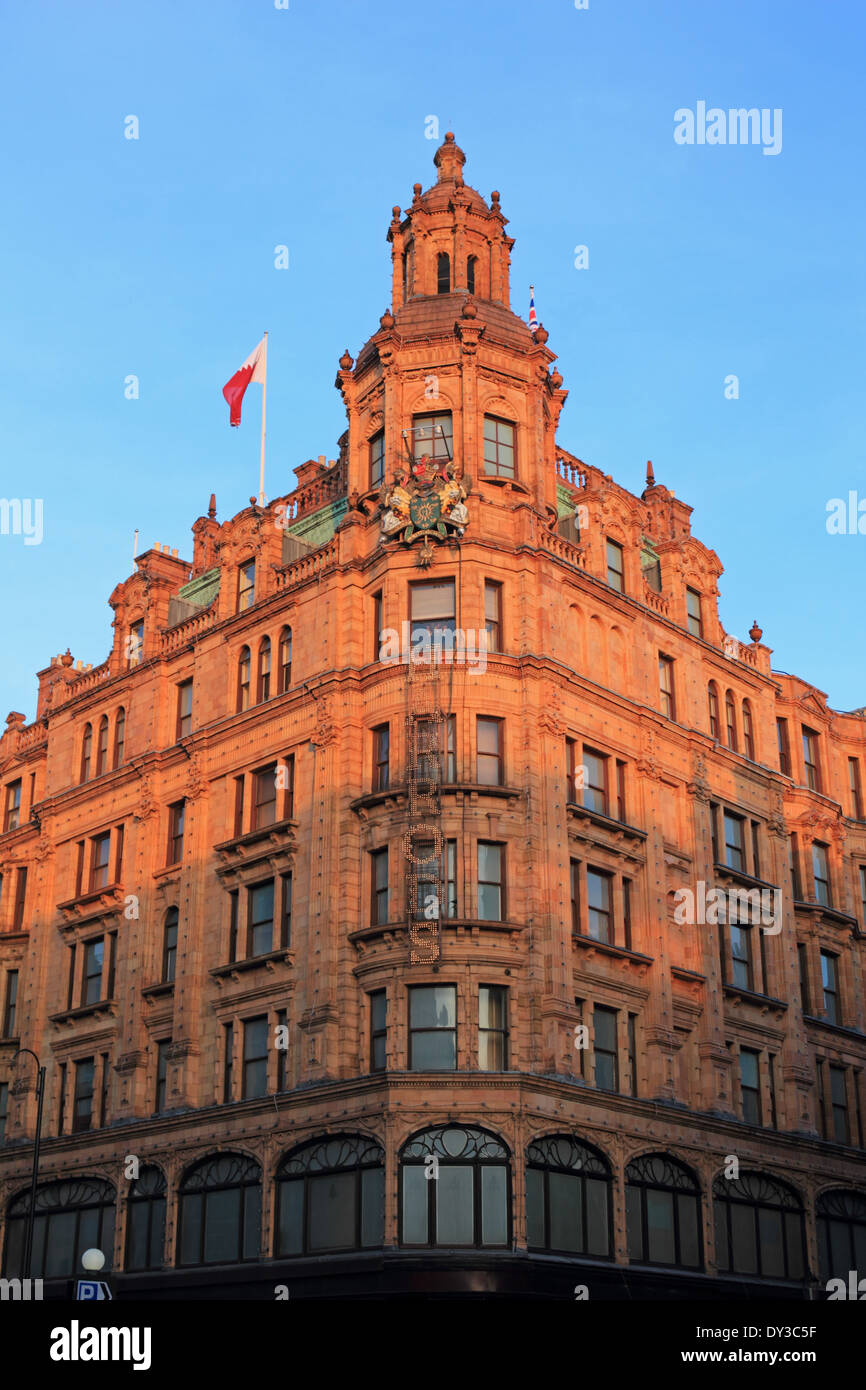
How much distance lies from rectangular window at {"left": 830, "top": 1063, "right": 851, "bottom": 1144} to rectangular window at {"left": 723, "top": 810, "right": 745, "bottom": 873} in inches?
339

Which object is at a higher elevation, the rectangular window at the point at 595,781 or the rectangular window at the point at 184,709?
the rectangular window at the point at 184,709

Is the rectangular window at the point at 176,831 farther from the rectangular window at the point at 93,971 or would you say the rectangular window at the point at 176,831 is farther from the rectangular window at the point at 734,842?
the rectangular window at the point at 734,842

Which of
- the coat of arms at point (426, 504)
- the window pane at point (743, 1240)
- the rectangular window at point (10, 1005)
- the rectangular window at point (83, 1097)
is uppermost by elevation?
the coat of arms at point (426, 504)

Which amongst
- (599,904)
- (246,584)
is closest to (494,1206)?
(599,904)

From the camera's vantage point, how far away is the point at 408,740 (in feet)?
153

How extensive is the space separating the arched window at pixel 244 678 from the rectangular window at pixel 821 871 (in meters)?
23.5

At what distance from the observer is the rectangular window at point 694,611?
5972 cm

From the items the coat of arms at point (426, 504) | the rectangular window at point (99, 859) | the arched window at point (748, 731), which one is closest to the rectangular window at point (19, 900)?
the rectangular window at point (99, 859)

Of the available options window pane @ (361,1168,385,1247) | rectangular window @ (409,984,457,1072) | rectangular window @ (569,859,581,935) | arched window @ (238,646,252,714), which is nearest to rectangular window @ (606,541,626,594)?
rectangular window @ (569,859,581,935)

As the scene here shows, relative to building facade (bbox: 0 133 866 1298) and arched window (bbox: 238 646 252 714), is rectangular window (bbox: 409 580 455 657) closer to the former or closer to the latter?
building facade (bbox: 0 133 866 1298)

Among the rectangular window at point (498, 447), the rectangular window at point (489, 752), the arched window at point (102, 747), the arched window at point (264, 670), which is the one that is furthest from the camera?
the arched window at point (102, 747)

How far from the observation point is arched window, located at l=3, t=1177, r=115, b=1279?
5222 centimetres
